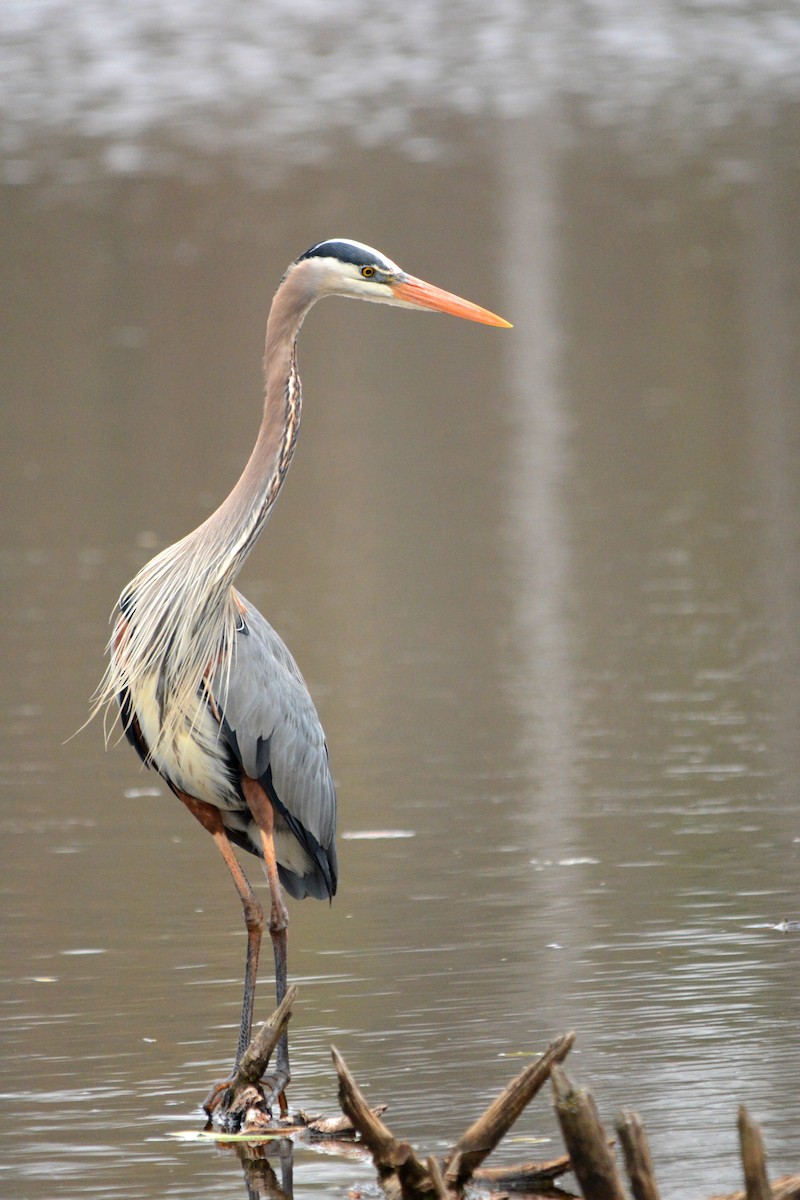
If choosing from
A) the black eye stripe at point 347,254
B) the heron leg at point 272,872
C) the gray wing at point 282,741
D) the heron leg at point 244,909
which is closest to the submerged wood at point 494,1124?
the heron leg at point 244,909

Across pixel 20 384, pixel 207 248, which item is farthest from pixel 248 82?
pixel 20 384

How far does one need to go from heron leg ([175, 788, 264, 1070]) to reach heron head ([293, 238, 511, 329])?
1580mm

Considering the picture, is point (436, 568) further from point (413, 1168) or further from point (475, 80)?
point (475, 80)

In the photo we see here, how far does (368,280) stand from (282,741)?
140 cm

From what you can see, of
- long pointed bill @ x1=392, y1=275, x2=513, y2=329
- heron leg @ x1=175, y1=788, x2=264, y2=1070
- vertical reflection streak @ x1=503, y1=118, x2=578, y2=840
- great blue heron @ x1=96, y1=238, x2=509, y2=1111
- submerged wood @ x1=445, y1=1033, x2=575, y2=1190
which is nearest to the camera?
submerged wood @ x1=445, y1=1033, x2=575, y2=1190

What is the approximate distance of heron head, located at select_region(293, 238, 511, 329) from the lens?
6492 mm

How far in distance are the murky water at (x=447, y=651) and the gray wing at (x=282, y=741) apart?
0.52 metres

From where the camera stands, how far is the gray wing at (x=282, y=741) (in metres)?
6.30

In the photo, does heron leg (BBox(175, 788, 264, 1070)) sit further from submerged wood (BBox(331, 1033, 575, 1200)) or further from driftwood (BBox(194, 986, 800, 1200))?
submerged wood (BBox(331, 1033, 575, 1200))

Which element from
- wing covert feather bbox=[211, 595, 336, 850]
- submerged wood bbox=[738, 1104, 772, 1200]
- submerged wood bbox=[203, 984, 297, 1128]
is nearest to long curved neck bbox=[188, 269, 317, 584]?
wing covert feather bbox=[211, 595, 336, 850]

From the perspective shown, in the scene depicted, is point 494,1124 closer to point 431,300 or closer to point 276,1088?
point 276,1088

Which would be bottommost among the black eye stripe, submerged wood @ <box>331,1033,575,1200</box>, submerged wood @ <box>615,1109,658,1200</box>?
submerged wood @ <box>331,1033,575,1200</box>

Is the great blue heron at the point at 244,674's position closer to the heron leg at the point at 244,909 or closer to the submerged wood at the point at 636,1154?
the heron leg at the point at 244,909

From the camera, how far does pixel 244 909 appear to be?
6391 millimetres
